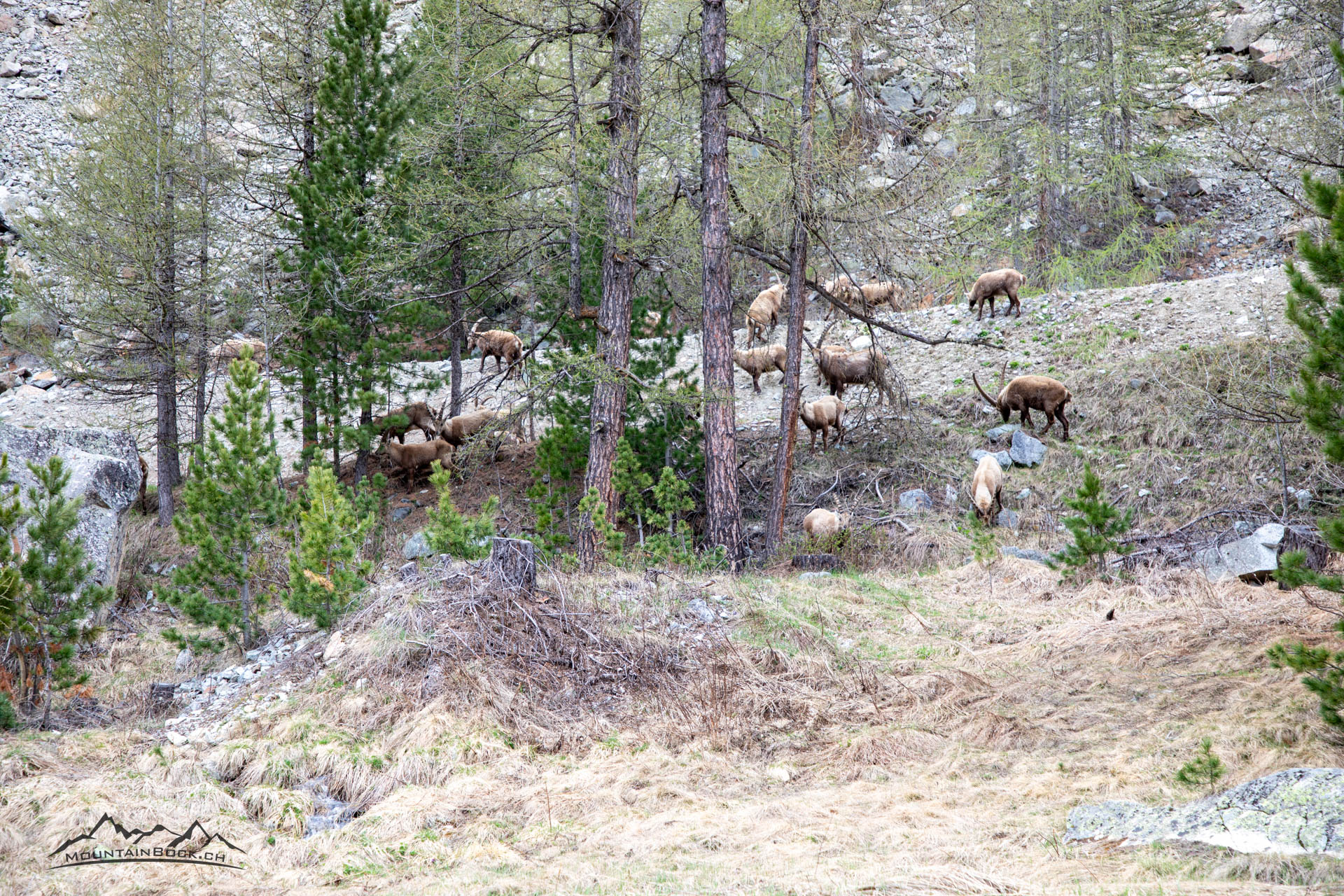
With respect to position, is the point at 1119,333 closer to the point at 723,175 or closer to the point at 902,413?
the point at 902,413

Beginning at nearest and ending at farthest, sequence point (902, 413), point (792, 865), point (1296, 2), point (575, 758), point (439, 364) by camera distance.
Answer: point (792, 865) → point (575, 758) → point (1296, 2) → point (902, 413) → point (439, 364)

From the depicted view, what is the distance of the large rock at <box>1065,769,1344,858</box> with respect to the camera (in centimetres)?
419

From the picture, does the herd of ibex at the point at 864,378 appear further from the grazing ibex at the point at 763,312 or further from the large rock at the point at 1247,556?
the large rock at the point at 1247,556

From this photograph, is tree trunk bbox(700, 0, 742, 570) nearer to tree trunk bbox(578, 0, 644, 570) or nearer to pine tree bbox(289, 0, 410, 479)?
tree trunk bbox(578, 0, 644, 570)

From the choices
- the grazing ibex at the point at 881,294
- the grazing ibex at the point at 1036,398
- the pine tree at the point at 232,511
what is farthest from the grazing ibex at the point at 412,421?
the grazing ibex at the point at 1036,398

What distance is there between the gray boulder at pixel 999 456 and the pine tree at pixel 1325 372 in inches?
360

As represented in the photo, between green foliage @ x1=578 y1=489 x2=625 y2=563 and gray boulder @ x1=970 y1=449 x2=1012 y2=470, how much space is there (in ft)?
21.8

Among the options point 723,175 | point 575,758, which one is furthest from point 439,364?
point 575,758

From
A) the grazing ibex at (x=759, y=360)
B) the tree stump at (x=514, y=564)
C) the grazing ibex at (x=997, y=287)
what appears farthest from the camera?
the grazing ibex at (x=759, y=360)

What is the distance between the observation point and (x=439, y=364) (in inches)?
998

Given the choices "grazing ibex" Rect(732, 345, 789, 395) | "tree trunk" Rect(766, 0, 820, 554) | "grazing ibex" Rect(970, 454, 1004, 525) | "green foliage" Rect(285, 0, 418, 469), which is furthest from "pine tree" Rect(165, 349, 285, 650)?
"grazing ibex" Rect(732, 345, 789, 395)

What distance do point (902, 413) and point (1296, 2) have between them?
8224 mm

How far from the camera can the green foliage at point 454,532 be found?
30.2ft

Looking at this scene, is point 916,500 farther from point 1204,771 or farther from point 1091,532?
point 1204,771
